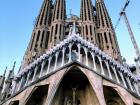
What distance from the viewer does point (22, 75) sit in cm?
2561

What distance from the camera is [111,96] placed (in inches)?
926

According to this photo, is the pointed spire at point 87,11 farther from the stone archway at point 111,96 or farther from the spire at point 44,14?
the stone archway at point 111,96

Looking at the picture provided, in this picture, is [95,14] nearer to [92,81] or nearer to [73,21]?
[73,21]

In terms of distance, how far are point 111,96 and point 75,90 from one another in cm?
338

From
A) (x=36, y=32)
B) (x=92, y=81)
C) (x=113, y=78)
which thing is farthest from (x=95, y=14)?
(x=92, y=81)

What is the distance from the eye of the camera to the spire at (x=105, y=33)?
32.5 m

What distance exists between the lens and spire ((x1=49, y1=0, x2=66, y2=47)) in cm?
3373

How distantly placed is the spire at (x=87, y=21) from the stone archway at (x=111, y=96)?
35.6ft

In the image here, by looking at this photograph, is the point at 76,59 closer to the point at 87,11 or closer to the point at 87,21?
the point at 87,21

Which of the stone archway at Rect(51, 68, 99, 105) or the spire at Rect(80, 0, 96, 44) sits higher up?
the spire at Rect(80, 0, 96, 44)

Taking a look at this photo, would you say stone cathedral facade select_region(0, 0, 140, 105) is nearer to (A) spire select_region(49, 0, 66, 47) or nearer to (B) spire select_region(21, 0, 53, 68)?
(B) spire select_region(21, 0, 53, 68)

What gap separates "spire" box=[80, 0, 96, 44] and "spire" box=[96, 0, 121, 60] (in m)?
1.15

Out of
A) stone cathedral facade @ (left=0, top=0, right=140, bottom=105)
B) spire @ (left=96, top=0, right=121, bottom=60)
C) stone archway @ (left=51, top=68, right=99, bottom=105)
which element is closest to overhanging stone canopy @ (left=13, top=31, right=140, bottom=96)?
stone cathedral facade @ (left=0, top=0, right=140, bottom=105)

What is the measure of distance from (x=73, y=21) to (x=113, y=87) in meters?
19.1
